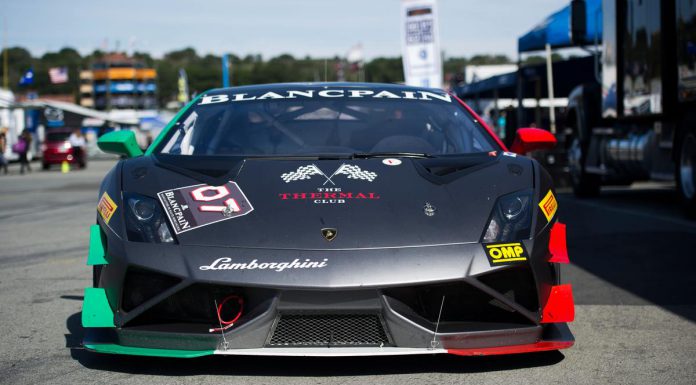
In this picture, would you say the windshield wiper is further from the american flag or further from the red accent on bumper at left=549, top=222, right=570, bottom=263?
the american flag

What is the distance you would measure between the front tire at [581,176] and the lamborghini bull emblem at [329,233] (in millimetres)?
11575

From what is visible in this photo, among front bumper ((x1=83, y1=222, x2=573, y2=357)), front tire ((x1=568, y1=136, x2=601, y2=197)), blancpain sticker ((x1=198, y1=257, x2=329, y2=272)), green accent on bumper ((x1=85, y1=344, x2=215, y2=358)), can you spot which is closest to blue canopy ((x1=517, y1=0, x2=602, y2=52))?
front tire ((x1=568, y1=136, x2=601, y2=197))

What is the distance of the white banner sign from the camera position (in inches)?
761

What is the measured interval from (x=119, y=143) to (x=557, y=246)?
222 cm

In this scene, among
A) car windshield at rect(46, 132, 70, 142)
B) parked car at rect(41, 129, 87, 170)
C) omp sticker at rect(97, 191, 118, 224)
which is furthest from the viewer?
car windshield at rect(46, 132, 70, 142)

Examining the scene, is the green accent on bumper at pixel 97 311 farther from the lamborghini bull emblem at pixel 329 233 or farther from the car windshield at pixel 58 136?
the car windshield at pixel 58 136

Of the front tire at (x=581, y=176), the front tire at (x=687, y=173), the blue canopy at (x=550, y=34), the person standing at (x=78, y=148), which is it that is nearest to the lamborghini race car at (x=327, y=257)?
the front tire at (x=687, y=173)

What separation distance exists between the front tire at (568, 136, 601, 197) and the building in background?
148 m

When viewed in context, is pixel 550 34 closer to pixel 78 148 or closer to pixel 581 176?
pixel 581 176

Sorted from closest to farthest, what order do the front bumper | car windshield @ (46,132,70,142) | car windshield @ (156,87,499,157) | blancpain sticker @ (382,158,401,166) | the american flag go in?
the front bumper → blancpain sticker @ (382,158,401,166) → car windshield @ (156,87,499,157) → car windshield @ (46,132,70,142) → the american flag

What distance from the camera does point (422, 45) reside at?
19.5 m

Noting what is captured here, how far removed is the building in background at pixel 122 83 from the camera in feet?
534

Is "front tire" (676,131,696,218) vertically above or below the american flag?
below

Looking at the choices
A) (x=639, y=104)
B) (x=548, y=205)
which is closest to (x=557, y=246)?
(x=548, y=205)
